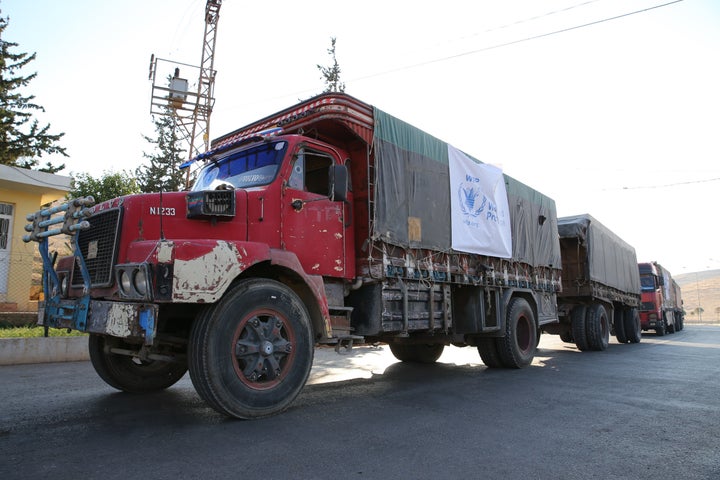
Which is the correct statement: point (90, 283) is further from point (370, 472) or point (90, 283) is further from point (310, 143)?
point (370, 472)

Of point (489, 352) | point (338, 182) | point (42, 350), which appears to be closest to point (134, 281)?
point (338, 182)

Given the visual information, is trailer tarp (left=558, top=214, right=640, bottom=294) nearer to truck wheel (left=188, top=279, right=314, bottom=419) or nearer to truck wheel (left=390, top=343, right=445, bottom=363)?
truck wheel (left=390, top=343, right=445, bottom=363)

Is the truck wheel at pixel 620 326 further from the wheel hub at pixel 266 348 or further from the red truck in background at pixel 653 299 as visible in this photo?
the wheel hub at pixel 266 348

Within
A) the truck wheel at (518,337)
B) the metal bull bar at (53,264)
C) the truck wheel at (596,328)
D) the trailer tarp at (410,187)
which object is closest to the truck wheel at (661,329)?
the truck wheel at (596,328)

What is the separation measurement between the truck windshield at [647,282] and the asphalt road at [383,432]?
16.9m

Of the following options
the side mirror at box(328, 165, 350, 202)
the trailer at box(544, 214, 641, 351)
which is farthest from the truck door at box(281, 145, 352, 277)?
the trailer at box(544, 214, 641, 351)

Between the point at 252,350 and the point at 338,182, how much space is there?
6.73 feet

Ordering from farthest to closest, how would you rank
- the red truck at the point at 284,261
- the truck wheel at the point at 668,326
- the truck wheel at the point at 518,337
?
the truck wheel at the point at 668,326
the truck wheel at the point at 518,337
the red truck at the point at 284,261

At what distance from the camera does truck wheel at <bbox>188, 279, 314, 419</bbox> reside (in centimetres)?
391

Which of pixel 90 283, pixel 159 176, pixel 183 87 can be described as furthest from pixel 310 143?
pixel 159 176

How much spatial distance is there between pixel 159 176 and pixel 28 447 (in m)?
32.7

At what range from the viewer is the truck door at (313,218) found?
5148 millimetres

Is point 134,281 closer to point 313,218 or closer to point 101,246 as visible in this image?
point 101,246

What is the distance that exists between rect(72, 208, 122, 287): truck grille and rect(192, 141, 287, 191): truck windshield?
1168 millimetres
